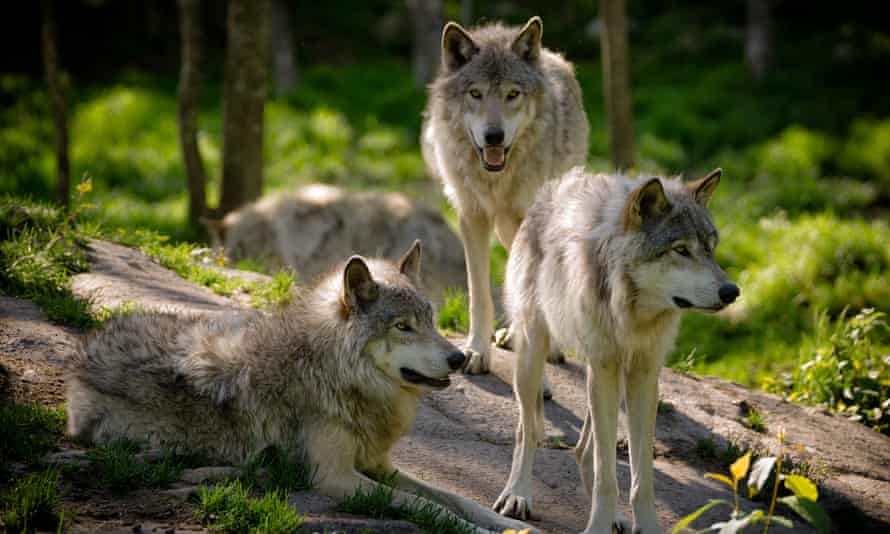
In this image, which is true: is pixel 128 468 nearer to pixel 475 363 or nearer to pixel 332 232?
pixel 475 363

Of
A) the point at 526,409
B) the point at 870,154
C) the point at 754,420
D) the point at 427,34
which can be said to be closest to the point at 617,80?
the point at 870,154

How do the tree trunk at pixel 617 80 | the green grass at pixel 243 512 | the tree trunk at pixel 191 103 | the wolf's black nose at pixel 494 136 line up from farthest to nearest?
the tree trunk at pixel 617 80 < the tree trunk at pixel 191 103 < the wolf's black nose at pixel 494 136 < the green grass at pixel 243 512

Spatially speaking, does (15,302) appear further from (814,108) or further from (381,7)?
(381,7)

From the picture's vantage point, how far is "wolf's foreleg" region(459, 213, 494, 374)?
617cm

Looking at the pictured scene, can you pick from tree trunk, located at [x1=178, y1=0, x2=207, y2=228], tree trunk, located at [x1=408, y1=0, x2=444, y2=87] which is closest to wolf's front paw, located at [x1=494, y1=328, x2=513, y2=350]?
tree trunk, located at [x1=178, y1=0, x2=207, y2=228]

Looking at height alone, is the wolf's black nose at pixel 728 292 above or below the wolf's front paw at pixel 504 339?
above

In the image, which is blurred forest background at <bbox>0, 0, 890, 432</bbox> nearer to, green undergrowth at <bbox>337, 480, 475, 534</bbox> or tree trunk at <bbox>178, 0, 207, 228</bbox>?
tree trunk at <bbox>178, 0, 207, 228</bbox>

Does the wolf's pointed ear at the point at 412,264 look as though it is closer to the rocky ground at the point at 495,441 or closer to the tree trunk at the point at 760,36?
the rocky ground at the point at 495,441

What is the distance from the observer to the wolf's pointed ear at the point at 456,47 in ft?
20.1

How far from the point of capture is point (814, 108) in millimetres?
14773

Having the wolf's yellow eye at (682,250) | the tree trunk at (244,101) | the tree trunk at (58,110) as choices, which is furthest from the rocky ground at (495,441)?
the tree trunk at (244,101)

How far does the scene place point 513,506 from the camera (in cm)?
455

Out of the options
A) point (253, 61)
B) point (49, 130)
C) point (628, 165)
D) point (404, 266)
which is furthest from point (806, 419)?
point (49, 130)

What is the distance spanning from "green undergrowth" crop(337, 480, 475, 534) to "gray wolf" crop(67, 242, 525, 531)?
0.60 feet
